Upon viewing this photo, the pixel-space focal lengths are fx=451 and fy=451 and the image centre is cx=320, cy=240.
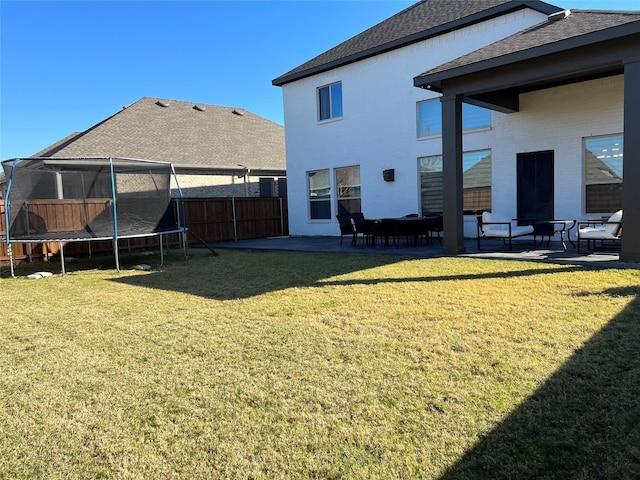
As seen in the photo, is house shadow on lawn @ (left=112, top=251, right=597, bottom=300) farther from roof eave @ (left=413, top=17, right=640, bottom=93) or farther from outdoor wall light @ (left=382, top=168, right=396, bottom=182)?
outdoor wall light @ (left=382, top=168, right=396, bottom=182)

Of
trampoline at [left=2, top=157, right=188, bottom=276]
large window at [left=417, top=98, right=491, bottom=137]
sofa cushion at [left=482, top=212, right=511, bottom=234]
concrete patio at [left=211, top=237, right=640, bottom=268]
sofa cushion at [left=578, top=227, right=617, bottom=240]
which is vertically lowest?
concrete patio at [left=211, top=237, right=640, bottom=268]

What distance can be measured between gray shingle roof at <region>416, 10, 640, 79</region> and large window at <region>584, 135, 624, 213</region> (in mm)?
2643

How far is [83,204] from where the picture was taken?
10742 millimetres

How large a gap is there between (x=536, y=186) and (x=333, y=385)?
896 cm

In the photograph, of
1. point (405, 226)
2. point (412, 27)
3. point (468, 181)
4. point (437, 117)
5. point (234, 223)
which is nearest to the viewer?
point (405, 226)

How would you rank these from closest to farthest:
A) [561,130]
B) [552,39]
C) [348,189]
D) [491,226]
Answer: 1. [552,39]
2. [491,226]
3. [561,130]
4. [348,189]

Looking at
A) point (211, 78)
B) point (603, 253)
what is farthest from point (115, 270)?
point (211, 78)

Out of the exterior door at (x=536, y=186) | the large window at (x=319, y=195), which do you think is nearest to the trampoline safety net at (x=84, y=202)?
the large window at (x=319, y=195)

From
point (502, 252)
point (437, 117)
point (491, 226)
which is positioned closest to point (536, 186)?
point (491, 226)

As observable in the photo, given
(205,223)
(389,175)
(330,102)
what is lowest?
(205,223)

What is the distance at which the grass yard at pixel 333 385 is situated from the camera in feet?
6.86

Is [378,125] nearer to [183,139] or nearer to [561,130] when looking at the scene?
[561,130]

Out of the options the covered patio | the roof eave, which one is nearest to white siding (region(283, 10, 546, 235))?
the covered patio

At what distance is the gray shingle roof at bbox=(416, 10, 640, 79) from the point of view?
21.5 feet
